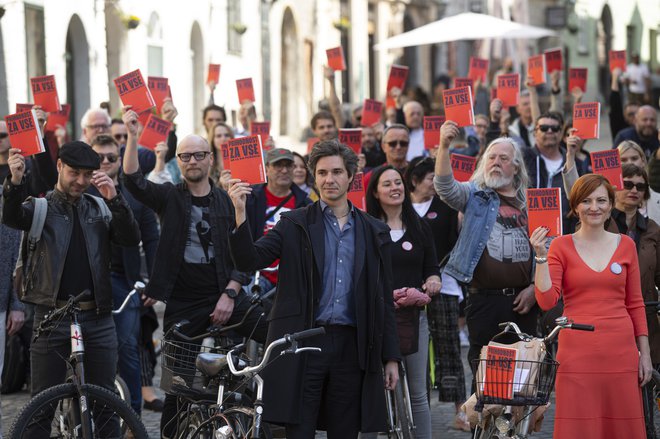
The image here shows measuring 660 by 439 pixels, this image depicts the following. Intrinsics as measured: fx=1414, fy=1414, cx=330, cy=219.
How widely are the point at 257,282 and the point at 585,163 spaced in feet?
11.1

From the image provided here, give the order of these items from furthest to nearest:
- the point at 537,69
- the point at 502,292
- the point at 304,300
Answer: the point at 537,69 → the point at 502,292 → the point at 304,300

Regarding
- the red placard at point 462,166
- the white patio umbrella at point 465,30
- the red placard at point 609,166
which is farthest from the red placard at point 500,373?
the white patio umbrella at point 465,30

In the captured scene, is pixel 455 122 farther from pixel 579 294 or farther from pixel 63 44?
pixel 63 44

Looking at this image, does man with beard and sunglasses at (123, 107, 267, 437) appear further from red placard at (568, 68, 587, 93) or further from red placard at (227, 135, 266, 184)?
red placard at (568, 68, 587, 93)

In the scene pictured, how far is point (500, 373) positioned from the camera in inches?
262

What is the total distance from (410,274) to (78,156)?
2115 mm

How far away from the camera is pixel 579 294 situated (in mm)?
7156

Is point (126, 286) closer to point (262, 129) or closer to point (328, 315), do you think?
point (262, 129)

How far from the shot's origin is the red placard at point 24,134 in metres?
8.73

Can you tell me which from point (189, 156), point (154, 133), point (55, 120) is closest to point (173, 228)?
point (189, 156)

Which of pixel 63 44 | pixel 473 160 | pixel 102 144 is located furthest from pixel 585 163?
pixel 63 44

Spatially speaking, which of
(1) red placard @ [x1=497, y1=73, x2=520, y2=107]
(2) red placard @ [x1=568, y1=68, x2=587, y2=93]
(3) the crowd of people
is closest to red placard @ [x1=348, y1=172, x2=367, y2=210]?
(3) the crowd of people

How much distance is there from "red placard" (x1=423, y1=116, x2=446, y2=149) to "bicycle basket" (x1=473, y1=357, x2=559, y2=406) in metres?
5.44

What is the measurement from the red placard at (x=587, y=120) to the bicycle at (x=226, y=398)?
444 centimetres
